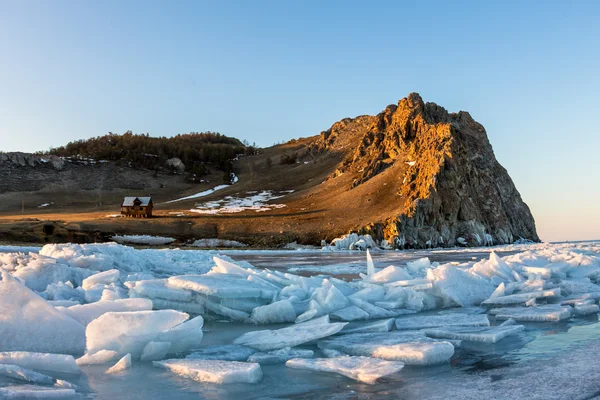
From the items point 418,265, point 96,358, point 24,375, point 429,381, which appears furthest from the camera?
point 418,265

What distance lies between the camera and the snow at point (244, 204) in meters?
71.3

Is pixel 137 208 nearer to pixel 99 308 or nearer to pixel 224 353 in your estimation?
pixel 99 308

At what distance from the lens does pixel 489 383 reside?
534 centimetres

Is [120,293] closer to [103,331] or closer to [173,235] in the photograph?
[103,331]

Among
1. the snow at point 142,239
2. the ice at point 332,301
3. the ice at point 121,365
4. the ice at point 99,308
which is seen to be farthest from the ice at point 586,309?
the snow at point 142,239

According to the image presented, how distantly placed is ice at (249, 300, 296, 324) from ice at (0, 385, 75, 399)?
4539 millimetres

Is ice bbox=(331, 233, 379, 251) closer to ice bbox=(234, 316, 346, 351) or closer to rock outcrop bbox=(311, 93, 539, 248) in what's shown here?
rock outcrop bbox=(311, 93, 539, 248)

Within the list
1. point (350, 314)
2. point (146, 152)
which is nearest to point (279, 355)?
point (350, 314)

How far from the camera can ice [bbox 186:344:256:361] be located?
259 inches

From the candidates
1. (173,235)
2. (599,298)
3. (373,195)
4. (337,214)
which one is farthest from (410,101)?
(599,298)

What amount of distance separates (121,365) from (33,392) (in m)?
1.39

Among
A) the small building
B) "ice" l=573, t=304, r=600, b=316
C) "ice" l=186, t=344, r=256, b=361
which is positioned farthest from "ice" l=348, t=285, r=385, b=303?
the small building

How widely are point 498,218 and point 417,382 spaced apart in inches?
2617

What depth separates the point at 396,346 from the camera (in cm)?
667
